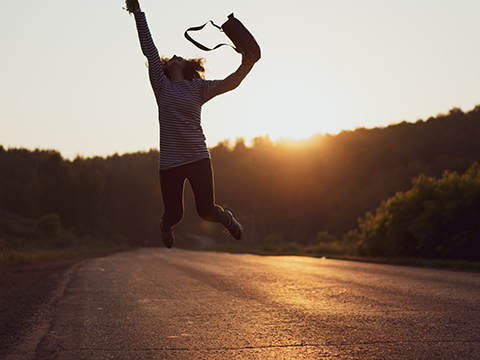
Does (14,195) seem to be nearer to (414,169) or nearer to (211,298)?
(414,169)

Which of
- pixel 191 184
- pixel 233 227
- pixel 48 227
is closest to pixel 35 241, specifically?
pixel 48 227

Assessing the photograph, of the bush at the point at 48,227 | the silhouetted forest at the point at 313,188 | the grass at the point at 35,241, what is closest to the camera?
the grass at the point at 35,241

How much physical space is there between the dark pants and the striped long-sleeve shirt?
0.07 metres

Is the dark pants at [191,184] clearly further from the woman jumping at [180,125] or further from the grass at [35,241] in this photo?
the grass at [35,241]

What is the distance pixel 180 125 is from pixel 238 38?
3.00 feet

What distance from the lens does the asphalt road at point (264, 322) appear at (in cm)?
373

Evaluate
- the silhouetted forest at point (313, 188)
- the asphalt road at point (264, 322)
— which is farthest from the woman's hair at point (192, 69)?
the silhouetted forest at point (313, 188)

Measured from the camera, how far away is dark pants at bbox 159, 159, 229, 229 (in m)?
3.94

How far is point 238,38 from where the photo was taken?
13.0ft

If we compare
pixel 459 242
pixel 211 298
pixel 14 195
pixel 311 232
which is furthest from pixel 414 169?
pixel 211 298

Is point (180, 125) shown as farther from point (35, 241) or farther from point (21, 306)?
point (35, 241)

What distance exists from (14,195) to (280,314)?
50.0 meters

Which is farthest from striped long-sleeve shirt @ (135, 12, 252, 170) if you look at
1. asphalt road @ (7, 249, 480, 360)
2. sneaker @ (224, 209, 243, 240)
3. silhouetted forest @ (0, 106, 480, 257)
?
silhouetted forest @ (0, 106, 480, 257)

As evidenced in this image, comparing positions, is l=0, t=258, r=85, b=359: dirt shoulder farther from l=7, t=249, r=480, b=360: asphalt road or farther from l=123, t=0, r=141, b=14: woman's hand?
l=123, t=0, r=141, b=14: woman's hand
